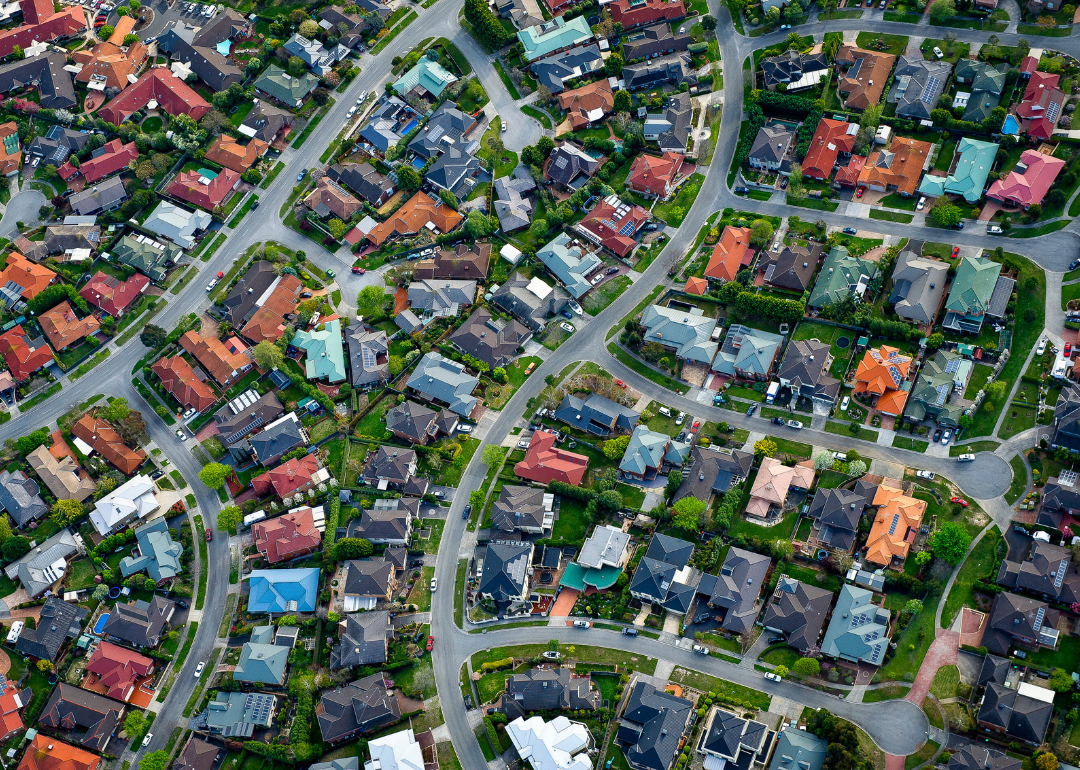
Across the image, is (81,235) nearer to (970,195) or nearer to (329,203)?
(329,203)

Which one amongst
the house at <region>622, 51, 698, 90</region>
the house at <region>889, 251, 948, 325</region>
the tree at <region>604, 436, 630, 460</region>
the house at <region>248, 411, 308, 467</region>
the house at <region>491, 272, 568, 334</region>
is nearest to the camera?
the tree at <region>604, 436, 630, 460</region>

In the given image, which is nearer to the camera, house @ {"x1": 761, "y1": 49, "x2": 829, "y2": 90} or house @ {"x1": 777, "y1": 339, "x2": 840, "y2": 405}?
house @ {"x1": 777, "y1": 339, "x2": 840, "y2": 405}

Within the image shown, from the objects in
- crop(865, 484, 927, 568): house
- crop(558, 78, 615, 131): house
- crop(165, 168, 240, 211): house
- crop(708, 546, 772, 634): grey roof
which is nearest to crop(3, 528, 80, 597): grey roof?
crop(165, 168, 240, 211): house

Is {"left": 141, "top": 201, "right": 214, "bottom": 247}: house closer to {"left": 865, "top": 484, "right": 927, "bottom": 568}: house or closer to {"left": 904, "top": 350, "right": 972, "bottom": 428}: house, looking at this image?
{"left": 904, "top": 350, "right": 972, "bottom": 428}: house

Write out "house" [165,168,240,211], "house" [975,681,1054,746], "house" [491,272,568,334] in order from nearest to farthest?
"house" [975,681,1054,746]
"house" [491,272,568,334]
"house" [165,168,240,211]

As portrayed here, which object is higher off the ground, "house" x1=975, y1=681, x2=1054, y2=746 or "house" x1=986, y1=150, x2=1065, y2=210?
"house" x1=986, y1=150, x2=1065, y2=210

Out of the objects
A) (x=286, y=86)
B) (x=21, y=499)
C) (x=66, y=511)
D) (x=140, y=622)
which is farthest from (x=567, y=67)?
(x=21, y=499)

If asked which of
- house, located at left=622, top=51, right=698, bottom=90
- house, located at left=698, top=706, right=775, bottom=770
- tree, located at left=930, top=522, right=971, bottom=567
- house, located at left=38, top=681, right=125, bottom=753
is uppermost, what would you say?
house, located at left=622, top=51, right=698, bottom=90
